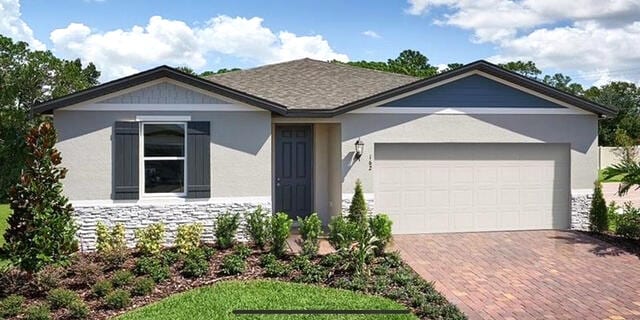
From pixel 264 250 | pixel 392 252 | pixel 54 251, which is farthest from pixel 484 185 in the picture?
pixel 54 251

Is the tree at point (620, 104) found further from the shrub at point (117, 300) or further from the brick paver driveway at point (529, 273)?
the shrub at point (117, 300)

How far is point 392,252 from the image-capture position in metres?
10.4

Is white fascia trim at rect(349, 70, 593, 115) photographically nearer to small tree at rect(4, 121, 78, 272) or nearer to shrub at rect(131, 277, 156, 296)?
shrub at rect(131, 277, 156, 296)

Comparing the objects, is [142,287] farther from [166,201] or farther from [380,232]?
[380,232]

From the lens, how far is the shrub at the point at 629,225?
1211 cm

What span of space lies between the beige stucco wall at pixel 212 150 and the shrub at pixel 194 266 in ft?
7.62

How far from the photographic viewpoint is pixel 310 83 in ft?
50.3

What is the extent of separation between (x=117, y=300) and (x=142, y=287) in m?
0.55

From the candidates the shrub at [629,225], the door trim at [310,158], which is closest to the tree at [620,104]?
the shrub at [629,225]

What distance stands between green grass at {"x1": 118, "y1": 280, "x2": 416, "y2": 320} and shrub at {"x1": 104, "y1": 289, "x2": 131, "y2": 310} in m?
0.26

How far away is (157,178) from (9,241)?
11.5 ft

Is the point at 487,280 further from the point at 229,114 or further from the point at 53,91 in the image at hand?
the point at 53,91

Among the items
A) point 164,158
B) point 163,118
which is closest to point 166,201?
point 164,158

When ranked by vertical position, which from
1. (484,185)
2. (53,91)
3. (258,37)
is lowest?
(484,185)
